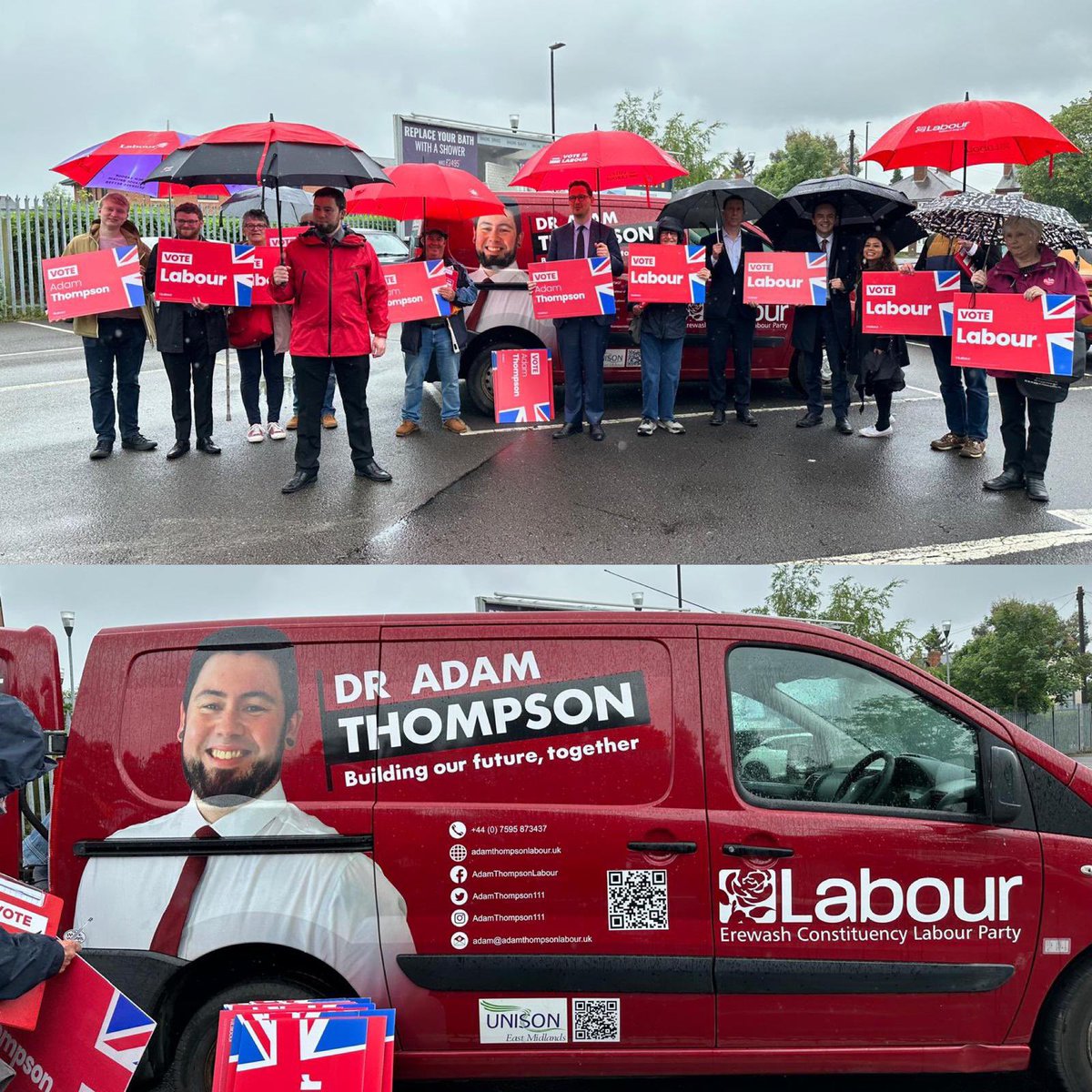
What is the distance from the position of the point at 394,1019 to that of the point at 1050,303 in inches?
268

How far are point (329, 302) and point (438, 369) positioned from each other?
2.40 m

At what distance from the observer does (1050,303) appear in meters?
8.25

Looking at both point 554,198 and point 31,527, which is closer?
point 31,527

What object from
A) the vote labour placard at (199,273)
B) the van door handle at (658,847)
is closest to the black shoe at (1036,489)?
the van door handle at (658,847)

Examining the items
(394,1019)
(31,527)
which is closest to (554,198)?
(31,527)

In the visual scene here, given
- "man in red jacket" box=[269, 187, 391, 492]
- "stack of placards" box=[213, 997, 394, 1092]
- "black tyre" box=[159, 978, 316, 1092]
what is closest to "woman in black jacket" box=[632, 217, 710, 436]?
"man in red jacket" box=[269, 187, 391, 492]

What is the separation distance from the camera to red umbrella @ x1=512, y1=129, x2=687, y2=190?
10145 mm

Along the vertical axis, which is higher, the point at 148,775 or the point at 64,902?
the point at 148,775

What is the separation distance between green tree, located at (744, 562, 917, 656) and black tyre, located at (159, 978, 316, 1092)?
8.82ft

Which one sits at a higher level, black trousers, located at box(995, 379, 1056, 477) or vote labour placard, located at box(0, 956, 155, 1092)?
black trousers, located at box(995, 379, 1056, 477)

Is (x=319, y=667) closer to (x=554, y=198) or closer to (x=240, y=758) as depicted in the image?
(x=240, y=758)

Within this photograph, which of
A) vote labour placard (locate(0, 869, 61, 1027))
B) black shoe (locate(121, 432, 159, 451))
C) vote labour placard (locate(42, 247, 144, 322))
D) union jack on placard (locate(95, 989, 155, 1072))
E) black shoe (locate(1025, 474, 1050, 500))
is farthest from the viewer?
black shoe (locate(121, 432, 159, 451))

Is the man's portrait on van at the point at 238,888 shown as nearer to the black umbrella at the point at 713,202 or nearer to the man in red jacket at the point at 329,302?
the man in red jacket at the point at 329,302

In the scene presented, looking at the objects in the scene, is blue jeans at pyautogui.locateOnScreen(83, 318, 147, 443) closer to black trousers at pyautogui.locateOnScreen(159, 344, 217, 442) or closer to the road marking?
black trousers at pyautogui.locateOnScreen(159, 344, 217, 442)
